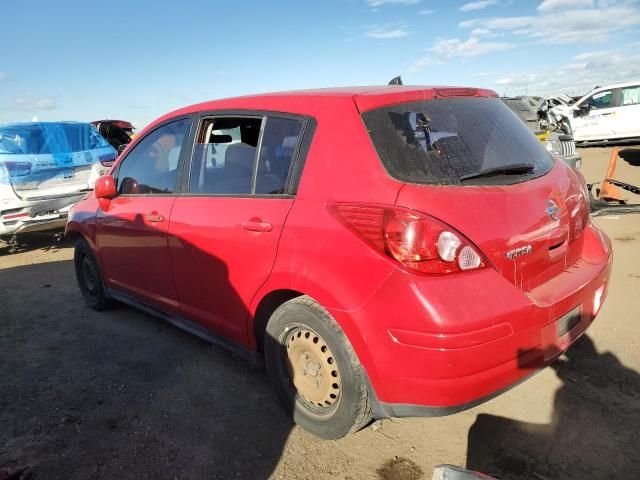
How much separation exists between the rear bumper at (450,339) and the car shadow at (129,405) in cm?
83

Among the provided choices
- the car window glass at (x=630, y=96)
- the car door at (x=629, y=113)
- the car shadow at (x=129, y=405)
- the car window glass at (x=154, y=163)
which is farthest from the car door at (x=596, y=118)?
the car shadow at (x=129, y=405)

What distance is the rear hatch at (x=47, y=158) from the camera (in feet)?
21.9

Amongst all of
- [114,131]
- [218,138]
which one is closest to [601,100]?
[114,131]

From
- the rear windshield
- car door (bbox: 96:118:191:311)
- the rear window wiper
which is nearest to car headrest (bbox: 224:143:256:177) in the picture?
car door (bbox: 96:118:191:311)

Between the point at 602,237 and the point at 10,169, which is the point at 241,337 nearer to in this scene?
the point at 602,237

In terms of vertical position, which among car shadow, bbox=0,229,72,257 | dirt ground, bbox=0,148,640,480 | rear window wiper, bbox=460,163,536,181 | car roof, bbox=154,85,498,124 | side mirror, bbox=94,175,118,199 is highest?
car roof, bbox=154,85,498,124

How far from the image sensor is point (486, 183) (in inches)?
89.5

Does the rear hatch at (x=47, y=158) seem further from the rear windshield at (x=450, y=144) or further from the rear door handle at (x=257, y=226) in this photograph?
the rear windshield at (x=450, y=144)

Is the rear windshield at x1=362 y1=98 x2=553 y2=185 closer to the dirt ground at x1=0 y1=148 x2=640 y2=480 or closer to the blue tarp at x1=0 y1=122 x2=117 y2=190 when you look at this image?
the dirt ground at x1=0 y1=148 x2=640 y2=480

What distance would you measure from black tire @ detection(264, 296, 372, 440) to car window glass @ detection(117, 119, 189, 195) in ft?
4.56

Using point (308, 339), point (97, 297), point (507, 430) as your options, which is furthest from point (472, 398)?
point (97, 297)

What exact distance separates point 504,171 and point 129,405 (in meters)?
2.52

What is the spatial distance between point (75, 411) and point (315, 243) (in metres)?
1.88

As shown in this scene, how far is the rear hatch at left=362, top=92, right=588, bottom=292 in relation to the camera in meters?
2.12
